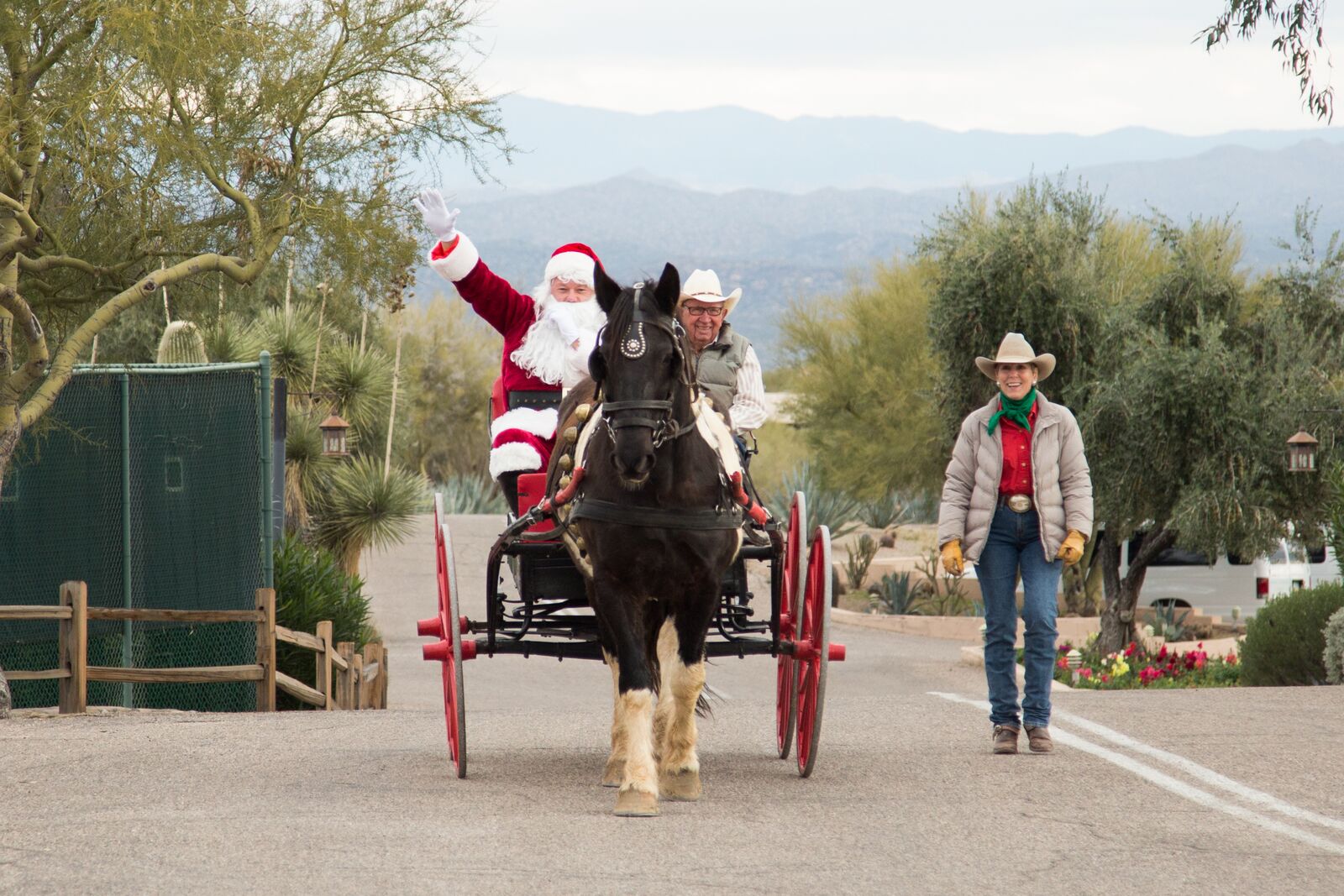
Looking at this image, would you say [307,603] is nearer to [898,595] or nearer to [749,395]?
[749,395]

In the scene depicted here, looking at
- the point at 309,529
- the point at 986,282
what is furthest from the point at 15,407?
the point at 986,282

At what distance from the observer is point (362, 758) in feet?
27.2

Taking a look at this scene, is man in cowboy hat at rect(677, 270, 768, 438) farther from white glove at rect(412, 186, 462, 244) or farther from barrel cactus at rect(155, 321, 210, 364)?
barrel cactus at rect(155, 321, 210, 364)

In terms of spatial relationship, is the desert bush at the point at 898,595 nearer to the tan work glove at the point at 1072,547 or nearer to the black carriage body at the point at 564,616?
the tan work glove at the point at 1072,547

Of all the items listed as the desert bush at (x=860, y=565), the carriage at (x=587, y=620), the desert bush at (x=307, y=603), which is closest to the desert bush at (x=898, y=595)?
the desert bush at (x=860, y=565)

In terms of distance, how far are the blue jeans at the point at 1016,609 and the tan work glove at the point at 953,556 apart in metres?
0.20

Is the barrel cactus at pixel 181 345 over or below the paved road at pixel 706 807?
over

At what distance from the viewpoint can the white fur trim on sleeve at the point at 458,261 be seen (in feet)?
27.6

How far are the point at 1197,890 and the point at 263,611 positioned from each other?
929cm

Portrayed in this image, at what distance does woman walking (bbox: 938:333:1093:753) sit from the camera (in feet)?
26.9

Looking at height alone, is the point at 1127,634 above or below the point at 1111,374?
below

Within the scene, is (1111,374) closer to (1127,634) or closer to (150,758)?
(1127,634)

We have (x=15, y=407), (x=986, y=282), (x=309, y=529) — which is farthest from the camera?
(x=986, y=282)

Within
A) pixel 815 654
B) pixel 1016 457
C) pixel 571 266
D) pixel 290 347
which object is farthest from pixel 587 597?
pixel 290 347
